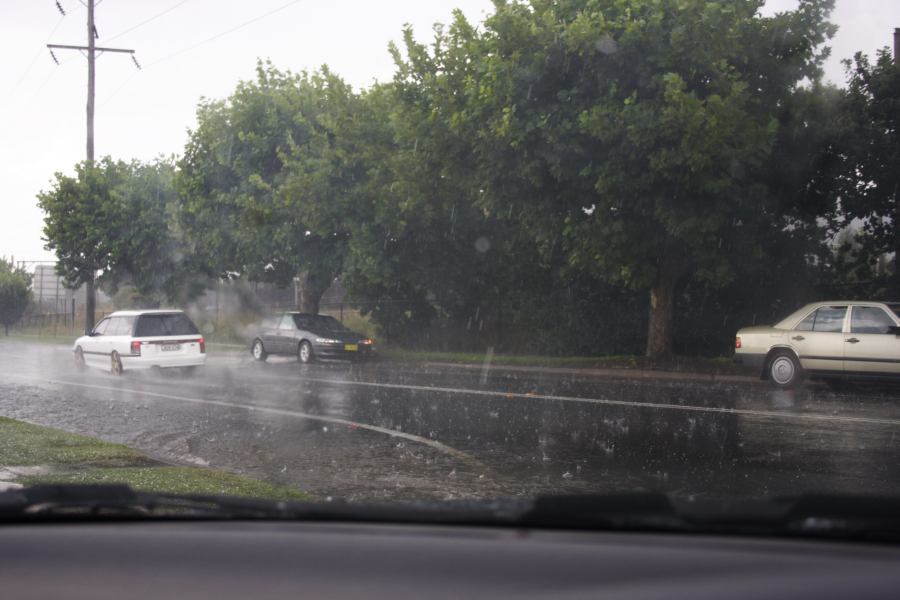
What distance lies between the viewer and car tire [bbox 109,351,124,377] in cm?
2078

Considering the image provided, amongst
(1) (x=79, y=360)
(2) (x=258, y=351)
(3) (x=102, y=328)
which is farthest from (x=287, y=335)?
(1) (x=79, y=360)

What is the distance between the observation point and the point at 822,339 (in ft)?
52.1

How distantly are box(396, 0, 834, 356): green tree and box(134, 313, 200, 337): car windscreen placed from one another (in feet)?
26.3

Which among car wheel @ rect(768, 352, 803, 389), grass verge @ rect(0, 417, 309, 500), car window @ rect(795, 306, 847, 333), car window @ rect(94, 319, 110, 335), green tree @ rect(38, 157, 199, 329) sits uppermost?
green tree @ rect(38, 157, 199, 329)

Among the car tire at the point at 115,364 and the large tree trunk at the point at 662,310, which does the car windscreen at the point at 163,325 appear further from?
the large tree trunk at the point at 662,310

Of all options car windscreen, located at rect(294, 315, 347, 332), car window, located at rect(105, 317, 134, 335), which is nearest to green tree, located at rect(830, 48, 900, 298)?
car windscreen, located at rect(294, 315, 347, 332)

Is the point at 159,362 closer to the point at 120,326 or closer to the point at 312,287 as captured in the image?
the point at 120,326

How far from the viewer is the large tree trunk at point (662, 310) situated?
21047 mm

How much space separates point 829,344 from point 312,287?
2023 centimetres

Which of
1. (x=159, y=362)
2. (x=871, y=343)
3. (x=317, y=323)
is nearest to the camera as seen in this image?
(x=871, y=343)

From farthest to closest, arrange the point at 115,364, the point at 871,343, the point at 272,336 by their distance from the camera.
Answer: the point at 272,336, the point at 115,364, the point at 871,343

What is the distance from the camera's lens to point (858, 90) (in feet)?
69.9

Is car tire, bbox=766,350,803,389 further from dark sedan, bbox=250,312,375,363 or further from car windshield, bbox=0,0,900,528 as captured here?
dark sedan, bbox=250,312,375,363

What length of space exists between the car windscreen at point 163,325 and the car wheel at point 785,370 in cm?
1334
